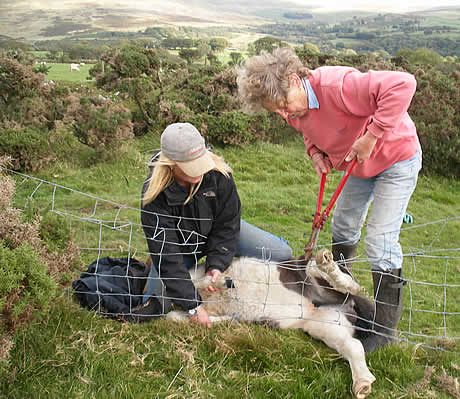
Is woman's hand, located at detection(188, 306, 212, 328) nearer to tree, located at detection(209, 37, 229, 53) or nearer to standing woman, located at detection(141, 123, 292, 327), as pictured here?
standing woman, located at detection(141, 123, 292, 327)

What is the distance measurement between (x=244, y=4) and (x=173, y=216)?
32.0 metres

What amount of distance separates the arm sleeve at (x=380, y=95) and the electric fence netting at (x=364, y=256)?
0.67 m

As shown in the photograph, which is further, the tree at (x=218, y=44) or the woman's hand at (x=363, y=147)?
the tree at (x=218, y=44)

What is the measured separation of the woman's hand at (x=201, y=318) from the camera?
2.91m

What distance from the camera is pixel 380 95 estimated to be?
2379mm

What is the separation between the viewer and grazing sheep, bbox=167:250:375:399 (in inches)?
114

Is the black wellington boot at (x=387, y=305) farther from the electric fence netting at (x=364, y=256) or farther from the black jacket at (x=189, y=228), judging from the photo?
the black jacket at (x=189, y=228)

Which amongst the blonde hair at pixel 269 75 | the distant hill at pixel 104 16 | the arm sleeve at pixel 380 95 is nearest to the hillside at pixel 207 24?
the distant hill at pixel 104 16

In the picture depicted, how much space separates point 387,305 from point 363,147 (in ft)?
3.97

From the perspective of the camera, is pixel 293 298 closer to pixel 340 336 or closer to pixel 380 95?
pixel 340 336

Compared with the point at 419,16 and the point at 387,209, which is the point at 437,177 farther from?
the point at 419,16

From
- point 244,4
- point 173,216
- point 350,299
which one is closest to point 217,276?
point 173,216

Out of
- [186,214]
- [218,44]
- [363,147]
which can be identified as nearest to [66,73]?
[218,44]

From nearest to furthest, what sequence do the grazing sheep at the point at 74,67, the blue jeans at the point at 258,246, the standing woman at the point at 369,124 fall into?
the standing woman at the point at 369,124 < the blue jeans at the point at 258,246 < the grazing sheep at the point at 74,67
